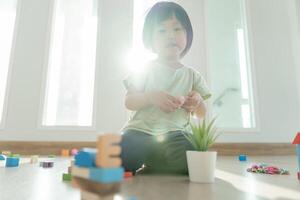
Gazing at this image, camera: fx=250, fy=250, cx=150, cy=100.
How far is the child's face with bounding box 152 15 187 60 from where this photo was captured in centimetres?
75

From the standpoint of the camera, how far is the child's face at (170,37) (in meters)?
0.75

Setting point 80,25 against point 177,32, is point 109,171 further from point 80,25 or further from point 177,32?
point 80,25

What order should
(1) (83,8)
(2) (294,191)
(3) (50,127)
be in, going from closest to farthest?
(2) (294,191), (3) (50,127), (1) (83,8)

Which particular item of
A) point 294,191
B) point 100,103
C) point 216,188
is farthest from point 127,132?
point 100,103

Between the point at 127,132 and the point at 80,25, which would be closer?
the point at 127,132

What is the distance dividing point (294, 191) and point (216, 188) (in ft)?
0.47

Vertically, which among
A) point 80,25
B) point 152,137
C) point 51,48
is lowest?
point 152,137

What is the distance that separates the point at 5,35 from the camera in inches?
68.4

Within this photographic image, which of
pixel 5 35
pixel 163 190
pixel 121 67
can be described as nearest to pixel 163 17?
pixel 163 190

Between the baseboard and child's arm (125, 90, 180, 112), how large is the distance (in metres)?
0.92

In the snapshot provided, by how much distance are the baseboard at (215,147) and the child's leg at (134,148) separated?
3.01 feet

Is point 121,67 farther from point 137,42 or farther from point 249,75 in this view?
point 249,75

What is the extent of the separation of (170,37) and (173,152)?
343 mm

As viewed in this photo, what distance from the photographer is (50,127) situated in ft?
5.19
